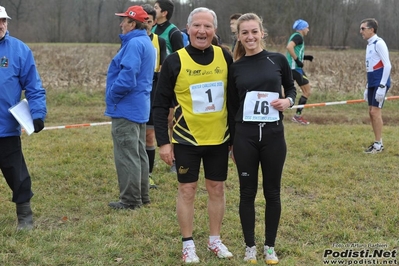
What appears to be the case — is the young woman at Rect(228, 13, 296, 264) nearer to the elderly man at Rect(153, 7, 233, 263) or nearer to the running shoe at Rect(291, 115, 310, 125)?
the elderly man at Rect(153, 7, 233, 263)

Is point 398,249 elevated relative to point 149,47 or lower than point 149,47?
lower

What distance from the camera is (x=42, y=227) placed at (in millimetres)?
4559

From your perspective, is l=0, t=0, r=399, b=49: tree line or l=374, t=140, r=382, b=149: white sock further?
l=0, t=0, r=399, b=49: tree line

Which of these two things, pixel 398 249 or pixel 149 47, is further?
pixel 149 47

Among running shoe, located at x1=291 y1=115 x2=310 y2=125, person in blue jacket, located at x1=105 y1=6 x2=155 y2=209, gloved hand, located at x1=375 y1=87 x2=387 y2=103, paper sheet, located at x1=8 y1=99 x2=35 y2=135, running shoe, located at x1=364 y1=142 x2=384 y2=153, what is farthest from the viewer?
running shoe, located at x1=291 y1=115 x2=310 y2=125

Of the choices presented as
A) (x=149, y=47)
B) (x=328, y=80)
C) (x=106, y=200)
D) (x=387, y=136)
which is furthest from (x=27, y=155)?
(x=328, y=80)

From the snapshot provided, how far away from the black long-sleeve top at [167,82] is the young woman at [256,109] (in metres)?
0.22

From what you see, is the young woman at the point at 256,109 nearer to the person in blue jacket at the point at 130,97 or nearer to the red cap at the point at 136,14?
the person in blue jacket at the point at 130,97

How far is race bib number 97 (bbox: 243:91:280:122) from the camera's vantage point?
356 centimetres

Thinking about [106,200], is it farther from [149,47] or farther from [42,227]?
[149,47]

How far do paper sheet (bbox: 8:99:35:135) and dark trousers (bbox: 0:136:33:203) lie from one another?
0.74ft

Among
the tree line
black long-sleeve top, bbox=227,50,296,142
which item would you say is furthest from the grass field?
the tree line

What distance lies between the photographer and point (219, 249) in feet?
12.8

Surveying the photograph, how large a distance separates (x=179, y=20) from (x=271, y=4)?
11495 millimetres
